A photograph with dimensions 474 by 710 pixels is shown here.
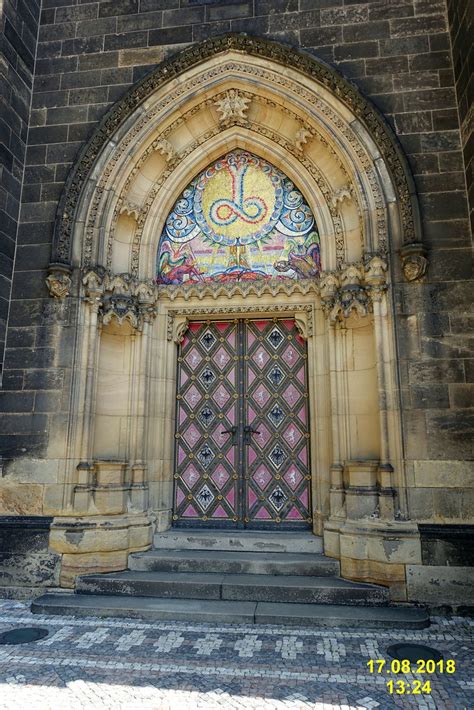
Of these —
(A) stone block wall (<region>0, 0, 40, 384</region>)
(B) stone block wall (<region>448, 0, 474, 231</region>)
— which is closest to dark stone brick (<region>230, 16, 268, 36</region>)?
(B) stone block wall (<region>448, 0, 474, 231</region>)

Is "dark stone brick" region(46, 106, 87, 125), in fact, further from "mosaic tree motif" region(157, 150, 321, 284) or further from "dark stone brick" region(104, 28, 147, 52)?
"mosaic tree motif" region(157, 150, 321, 284)

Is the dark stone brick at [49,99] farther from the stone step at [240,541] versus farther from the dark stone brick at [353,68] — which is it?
the stone step at [240,541]

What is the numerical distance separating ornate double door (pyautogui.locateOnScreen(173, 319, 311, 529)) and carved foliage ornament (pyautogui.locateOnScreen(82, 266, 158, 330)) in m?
0.78

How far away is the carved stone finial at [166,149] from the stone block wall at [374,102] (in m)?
0.86

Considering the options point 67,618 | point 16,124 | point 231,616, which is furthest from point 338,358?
point 16,124

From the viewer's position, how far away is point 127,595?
5.72 metres

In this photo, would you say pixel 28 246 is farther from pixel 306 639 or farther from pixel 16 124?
pixel 306 639

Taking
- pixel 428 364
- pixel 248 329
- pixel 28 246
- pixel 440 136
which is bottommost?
pixel 428 364

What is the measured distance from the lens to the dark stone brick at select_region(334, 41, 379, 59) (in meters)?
6.98

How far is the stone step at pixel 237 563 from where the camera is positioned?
5.87 meters

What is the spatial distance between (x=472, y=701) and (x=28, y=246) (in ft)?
21.7

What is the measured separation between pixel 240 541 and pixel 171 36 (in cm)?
681

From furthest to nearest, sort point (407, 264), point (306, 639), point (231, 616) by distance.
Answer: point (407, 264), point (231, 616), point (306, 639)

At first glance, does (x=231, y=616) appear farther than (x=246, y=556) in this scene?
No
